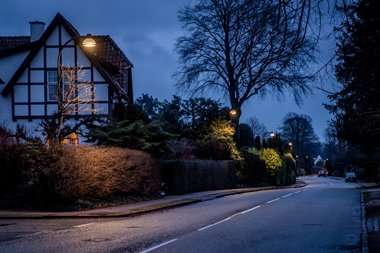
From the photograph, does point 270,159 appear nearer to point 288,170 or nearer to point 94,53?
point 288,170

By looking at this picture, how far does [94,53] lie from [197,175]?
14798 mm

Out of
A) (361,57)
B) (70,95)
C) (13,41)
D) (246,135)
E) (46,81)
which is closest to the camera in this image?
(361,57)

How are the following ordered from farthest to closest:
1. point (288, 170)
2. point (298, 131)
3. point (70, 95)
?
1. point (298, 131)
2. point (288, 170)
3. point (70, 95)

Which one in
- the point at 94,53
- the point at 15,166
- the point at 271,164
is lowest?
the point at 15,166

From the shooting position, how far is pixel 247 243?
35.4 ft

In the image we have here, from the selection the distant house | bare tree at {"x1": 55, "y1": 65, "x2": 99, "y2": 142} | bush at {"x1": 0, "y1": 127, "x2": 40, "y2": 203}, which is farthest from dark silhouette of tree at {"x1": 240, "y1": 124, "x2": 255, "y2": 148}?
bush at {"x1": 0, "y1": 127, "x2": 40, "y2": 203}

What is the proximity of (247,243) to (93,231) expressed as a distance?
4.24m

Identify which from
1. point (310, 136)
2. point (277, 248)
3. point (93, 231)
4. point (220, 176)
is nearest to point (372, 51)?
point (277, 248)

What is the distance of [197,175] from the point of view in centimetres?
3247

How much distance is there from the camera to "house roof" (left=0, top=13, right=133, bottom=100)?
111ft

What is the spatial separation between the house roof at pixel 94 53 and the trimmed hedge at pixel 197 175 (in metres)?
7.72

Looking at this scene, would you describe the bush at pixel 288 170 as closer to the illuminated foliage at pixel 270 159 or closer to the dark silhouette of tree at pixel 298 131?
the illuminated foliage at pixel 270 159

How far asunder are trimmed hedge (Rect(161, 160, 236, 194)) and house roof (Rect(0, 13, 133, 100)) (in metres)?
7.72

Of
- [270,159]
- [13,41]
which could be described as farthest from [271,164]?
[13,41]
